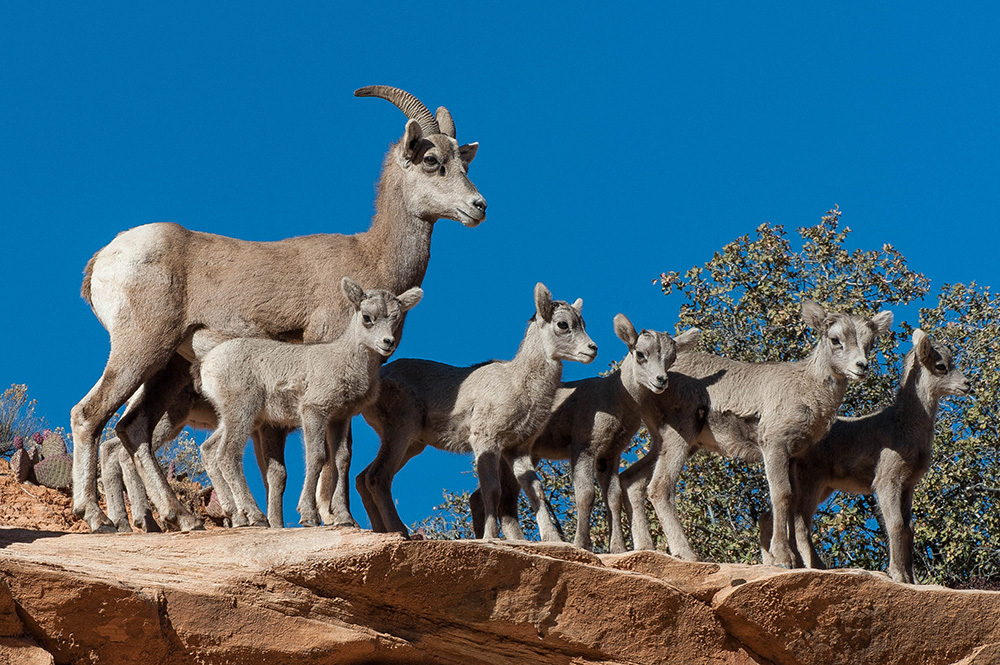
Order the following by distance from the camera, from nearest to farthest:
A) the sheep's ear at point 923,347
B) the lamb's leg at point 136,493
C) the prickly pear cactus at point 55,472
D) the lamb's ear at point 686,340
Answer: the lamb's leg at point 136,493 → the lamb's ear at point 686,340 → the sheep's ear at point 923,347 → the prickly pear cactus at point 55,472

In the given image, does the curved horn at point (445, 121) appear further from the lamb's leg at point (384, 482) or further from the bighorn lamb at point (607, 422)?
the lamb's leg at point (384, 482)

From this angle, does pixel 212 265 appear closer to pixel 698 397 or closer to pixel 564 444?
pixel 564 444

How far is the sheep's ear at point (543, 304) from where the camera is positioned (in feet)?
39.3

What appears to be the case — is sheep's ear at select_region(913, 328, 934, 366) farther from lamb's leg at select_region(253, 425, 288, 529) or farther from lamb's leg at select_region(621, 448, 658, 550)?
lamb's leg at select_region(253, 425, 288, 529)

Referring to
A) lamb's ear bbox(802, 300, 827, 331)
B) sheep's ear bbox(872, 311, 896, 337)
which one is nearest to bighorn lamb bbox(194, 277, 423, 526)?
lamb's ear bbox(802, 300, 827, 331)

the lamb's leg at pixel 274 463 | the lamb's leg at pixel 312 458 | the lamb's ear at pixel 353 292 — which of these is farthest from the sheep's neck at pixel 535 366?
the lamb's leg at pixel 274 463

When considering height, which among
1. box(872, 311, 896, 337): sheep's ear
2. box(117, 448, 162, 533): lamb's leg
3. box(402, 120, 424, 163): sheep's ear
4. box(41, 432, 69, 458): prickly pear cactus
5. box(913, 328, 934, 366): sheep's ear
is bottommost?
box(117, 448, 162, 533): lamb's leg

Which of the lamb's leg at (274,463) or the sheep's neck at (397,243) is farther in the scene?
the sheep's neck at (397,243)

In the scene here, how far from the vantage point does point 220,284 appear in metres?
12.0

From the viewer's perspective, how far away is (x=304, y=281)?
1204 centimetres

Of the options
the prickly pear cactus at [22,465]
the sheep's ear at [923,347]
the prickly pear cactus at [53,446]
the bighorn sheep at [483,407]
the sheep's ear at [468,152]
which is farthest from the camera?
the prickly pear cactus at [53,446]

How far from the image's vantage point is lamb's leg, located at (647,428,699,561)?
37.7 ft

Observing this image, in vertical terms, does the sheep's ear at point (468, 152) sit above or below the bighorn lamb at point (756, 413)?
above

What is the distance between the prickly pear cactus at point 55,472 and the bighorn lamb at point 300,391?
4637 millimetres
